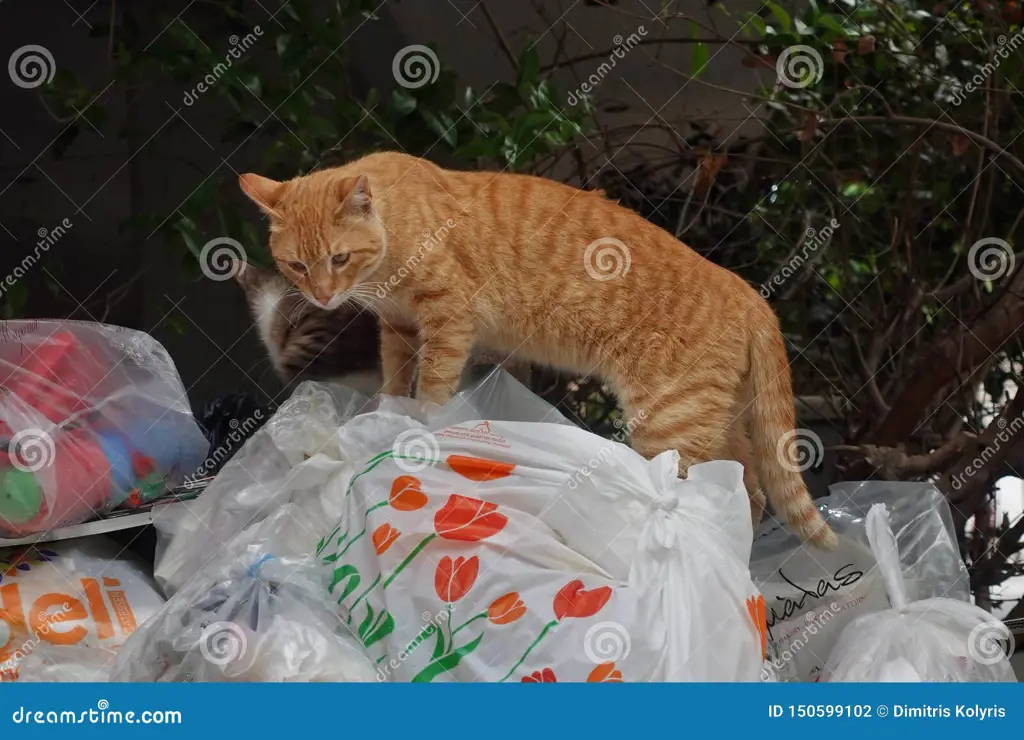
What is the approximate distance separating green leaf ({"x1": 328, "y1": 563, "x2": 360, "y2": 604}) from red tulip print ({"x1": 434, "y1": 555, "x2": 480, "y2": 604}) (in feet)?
0.44

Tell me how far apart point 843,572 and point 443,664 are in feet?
2.45

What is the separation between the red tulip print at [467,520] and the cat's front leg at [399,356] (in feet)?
1.65

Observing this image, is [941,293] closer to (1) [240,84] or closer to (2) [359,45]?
(2) [359,45]

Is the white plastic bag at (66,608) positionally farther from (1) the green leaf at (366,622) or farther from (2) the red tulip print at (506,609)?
(2) the red tulip print at (506,609)

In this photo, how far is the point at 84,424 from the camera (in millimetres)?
1470

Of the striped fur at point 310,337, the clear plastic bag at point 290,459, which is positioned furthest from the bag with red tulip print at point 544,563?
the striped fur at point 310,337

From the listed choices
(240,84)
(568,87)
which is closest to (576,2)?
(568,87)

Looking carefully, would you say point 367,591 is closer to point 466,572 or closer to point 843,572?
point 466,572

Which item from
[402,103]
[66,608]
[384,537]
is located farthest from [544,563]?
[402,103]

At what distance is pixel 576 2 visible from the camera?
199cm

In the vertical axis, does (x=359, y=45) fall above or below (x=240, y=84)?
above

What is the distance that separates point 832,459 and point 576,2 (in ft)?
3.91
